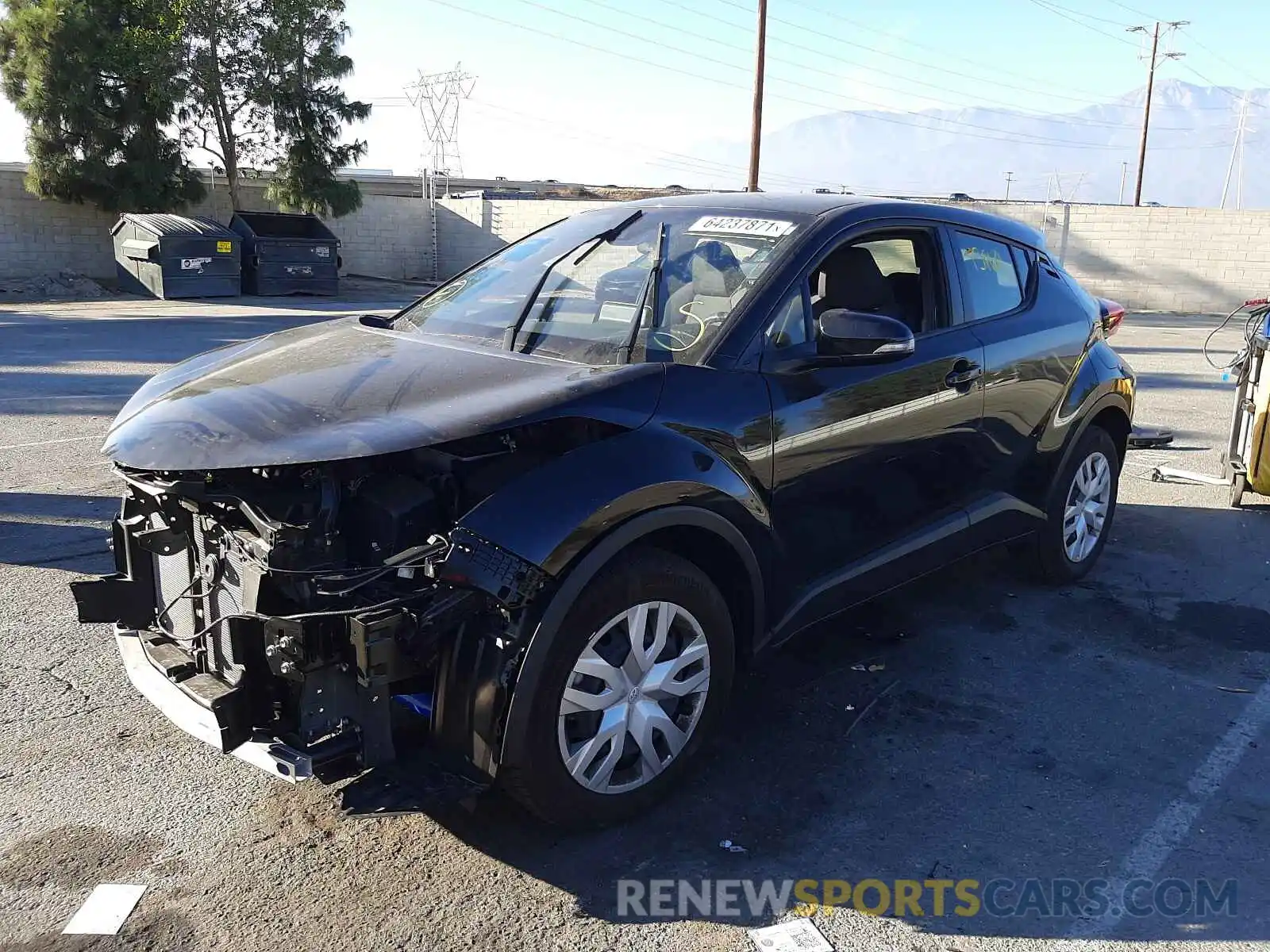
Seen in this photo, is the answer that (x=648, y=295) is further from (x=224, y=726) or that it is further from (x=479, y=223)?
(x=479, y=223)

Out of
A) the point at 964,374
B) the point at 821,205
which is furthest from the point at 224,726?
the point at 964,374

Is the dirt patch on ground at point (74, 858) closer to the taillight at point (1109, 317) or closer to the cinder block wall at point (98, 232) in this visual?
the taillight at point (1109, 317)

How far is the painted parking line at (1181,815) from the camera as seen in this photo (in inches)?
108

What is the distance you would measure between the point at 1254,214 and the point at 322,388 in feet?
85.3

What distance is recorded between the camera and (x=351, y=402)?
117 inches

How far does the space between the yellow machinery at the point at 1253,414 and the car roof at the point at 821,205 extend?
9.47 ft

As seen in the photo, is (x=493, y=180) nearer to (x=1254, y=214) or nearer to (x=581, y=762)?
(x=1254, y=214)

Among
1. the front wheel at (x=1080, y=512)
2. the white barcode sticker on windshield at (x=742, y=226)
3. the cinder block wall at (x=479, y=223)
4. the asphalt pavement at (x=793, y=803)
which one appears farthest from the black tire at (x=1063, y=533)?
the cinder block wall at (x=479, y=223)

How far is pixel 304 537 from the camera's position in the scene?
275 cm

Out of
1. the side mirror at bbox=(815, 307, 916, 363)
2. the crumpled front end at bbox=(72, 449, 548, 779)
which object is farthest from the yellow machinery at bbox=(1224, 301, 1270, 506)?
the crumpled front end at bbox=(72, 449, 548, 779)

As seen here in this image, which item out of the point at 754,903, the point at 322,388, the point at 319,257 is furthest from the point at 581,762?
the point at 319,257

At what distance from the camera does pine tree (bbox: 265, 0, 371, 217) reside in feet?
90.4

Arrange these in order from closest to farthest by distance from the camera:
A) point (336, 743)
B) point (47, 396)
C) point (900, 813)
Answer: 1. point (336, 743)
2. point (900, 813)
3. point (47, 396)

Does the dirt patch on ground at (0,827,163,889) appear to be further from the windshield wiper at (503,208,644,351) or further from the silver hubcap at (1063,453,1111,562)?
the silver hubcap at (1063,453,1111,562)
